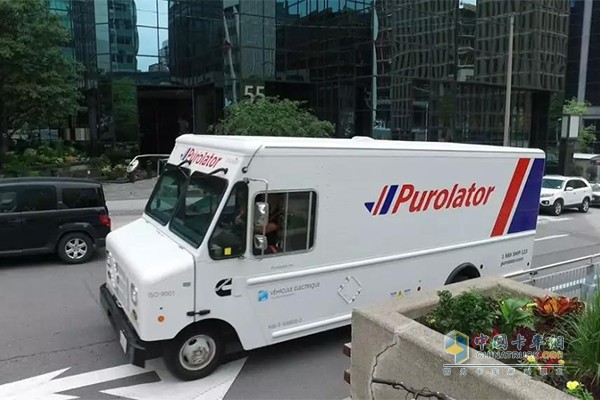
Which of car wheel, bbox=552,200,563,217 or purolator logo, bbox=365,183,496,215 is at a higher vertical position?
purolator logo, bbox=365,183,496,215

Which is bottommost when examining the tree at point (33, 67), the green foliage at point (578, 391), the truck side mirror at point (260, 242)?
the green foliage at point (578, 391)

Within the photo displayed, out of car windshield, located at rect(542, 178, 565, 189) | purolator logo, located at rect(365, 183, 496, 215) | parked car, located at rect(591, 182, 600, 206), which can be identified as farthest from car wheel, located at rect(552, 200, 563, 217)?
purolator logo, located at rect(365, 183, 496, 215)

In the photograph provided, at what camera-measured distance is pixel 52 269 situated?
9805 mm

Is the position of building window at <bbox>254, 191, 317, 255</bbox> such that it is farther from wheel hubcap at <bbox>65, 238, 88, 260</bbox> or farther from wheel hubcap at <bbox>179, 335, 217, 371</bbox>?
wheel hubcap at <bbox>65, 238, 88, 260</bbox>

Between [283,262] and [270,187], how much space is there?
2.80ft

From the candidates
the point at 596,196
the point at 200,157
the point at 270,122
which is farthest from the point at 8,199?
the point at 596,196

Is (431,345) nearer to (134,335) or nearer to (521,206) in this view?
(134,335)

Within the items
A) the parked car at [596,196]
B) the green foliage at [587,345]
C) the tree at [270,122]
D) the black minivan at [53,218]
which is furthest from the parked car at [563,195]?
the green foliage at [587,345]

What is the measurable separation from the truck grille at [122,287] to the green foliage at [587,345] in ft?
13.6

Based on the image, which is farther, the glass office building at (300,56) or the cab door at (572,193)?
the glass office building at (300,56)

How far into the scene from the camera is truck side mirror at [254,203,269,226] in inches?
199

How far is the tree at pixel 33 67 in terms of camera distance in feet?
63.2

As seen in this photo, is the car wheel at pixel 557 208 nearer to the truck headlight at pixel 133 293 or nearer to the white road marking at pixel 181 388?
the white road marking at pixel 181 388

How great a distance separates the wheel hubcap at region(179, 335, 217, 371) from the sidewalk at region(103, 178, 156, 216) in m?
11.8
